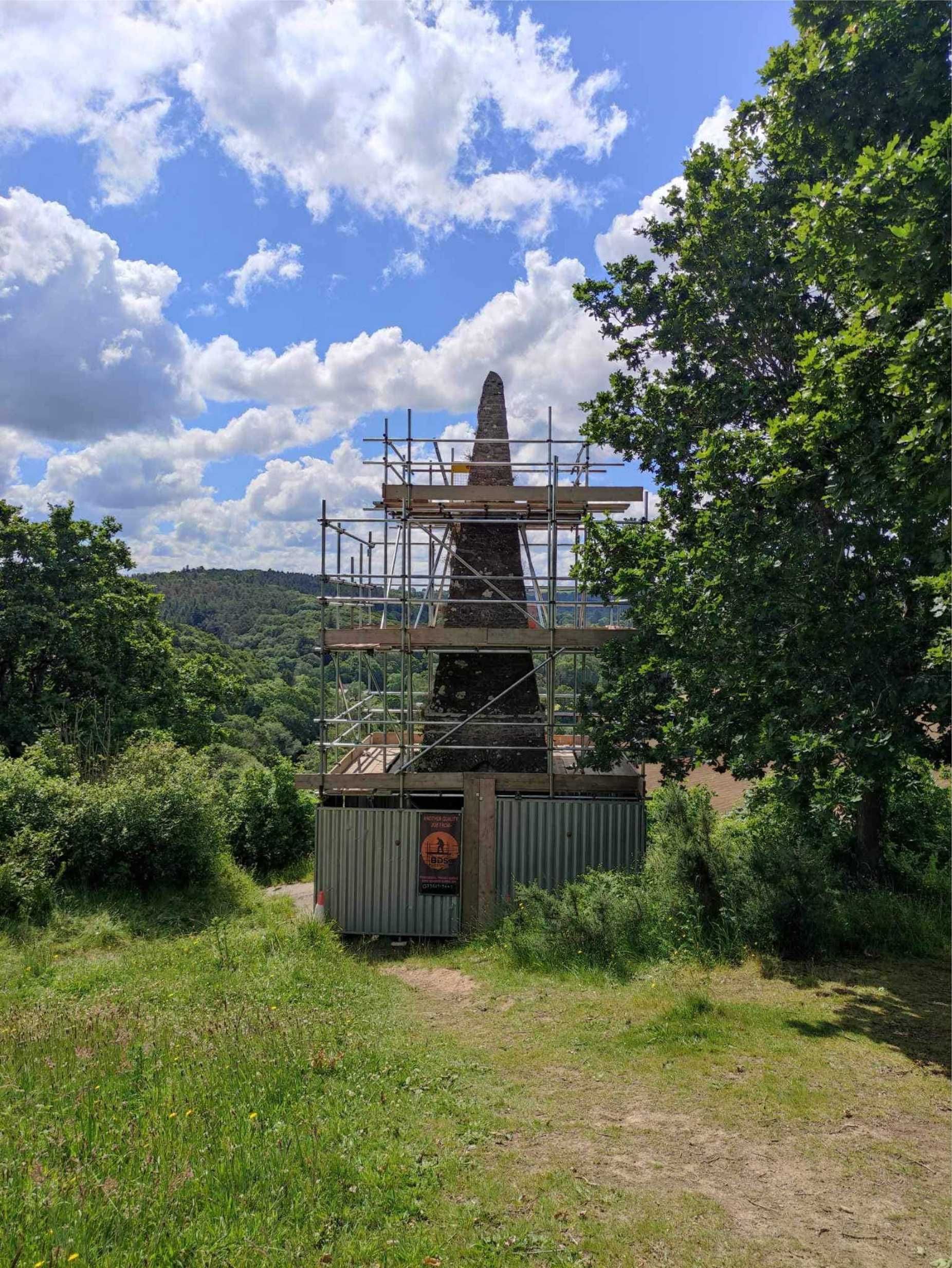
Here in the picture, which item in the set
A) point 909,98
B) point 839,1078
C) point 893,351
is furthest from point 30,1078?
point 909,98

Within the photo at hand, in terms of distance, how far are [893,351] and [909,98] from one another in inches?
157

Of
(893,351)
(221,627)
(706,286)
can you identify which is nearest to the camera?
(893,351)

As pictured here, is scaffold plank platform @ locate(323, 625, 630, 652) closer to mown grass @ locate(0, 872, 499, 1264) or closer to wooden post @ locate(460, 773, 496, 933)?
wooden post @ locate(460, 773, 496, 933)

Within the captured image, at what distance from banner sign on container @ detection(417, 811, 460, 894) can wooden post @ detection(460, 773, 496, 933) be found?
0.53ft

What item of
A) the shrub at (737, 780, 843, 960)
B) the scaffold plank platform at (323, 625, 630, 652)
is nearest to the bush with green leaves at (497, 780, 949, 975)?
the shrub at (737, 780, 843, 960)

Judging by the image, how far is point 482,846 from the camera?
13.6 metres

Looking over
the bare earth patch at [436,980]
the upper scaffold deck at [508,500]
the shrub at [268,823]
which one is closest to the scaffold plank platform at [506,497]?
the upper scaffold deck at [508,500]

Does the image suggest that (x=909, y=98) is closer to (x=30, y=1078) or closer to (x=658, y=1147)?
(x=658, y=1147)

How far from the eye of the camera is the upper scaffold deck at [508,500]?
14.1 meters

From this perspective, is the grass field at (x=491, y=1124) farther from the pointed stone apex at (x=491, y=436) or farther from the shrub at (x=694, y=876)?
the pointed stone apex at (x=491, y=436)

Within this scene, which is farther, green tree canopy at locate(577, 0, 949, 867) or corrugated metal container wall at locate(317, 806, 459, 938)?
corrugated metal container wall at locate(317, 806, 459, 938)

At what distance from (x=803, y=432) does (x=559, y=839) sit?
8.07 m

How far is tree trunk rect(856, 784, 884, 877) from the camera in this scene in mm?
11180

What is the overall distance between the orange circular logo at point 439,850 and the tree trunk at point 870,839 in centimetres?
639
